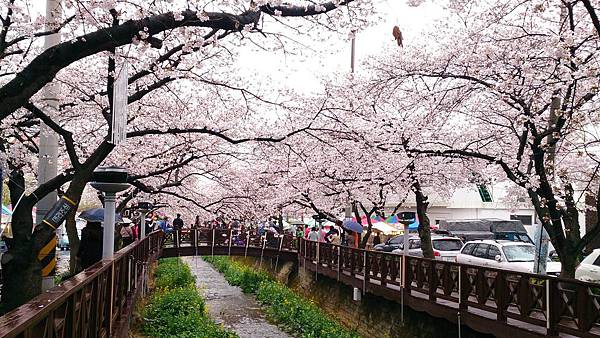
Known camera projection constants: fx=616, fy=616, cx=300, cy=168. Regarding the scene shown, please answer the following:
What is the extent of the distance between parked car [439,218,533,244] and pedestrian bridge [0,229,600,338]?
1510 cm

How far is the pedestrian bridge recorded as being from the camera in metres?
4.40

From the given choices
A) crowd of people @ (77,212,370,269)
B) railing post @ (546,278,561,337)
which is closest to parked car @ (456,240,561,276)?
crowd of people @ (77,212,370,269)

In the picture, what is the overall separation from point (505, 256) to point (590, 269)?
2.18m

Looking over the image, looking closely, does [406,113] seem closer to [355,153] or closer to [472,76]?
[355,153]

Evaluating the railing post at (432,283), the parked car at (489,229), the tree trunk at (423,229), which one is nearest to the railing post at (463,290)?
the railing post at (432,283)

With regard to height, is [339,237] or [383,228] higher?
[383,228]

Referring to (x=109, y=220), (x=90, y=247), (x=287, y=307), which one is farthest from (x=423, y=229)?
(x=109, y=220)

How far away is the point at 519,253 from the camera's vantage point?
17.1 m

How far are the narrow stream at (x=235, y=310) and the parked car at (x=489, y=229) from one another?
40.9ft

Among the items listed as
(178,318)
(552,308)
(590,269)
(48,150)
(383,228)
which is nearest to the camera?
(552,308)

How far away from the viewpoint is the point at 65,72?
11812 millimetres

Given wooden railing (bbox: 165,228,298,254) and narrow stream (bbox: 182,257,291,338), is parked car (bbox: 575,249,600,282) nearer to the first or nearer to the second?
narrow stream (bbox: 182,257,291,338)

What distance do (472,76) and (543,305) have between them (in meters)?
4.24

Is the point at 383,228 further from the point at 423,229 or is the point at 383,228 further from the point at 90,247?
the point at 90,247
